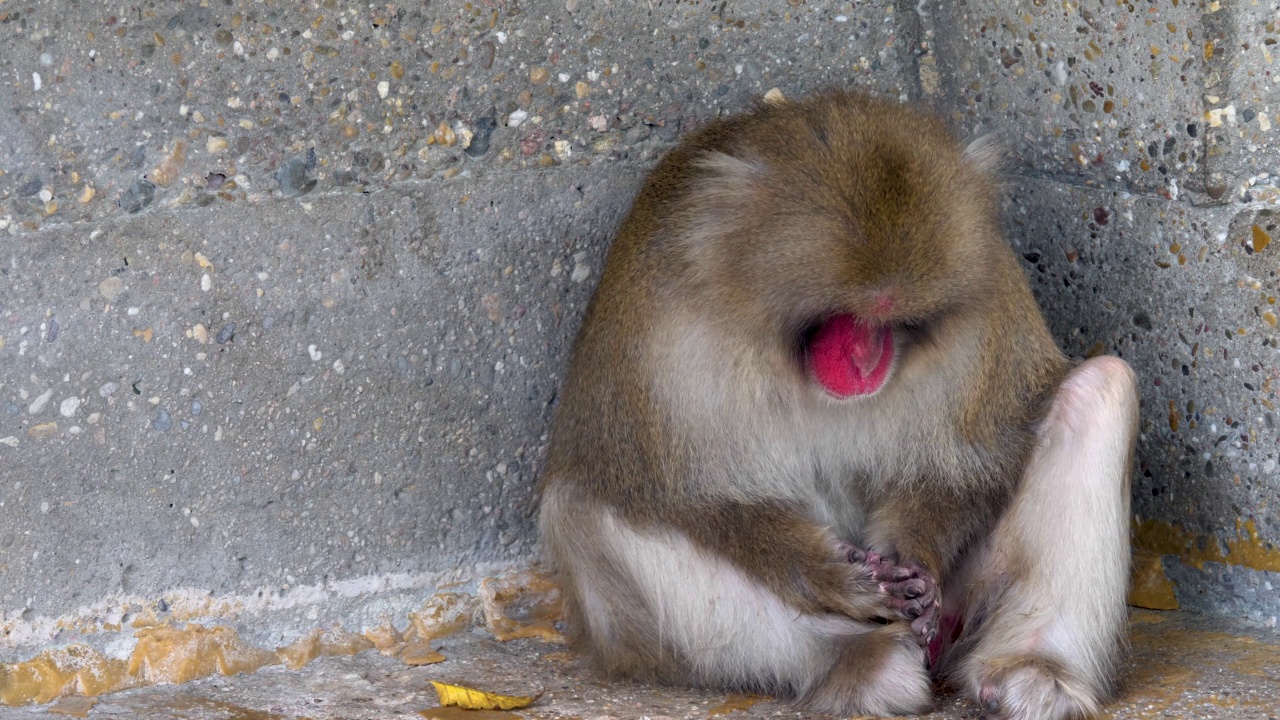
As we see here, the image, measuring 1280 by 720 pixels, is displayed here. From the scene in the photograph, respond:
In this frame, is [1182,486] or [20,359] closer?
[20,359]

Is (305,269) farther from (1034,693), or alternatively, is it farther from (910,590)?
(1034,693)

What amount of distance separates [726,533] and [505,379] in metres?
0.76

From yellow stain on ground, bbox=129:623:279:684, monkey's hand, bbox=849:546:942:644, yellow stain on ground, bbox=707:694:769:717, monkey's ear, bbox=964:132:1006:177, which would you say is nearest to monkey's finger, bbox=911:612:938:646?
monkey's hand, bbox=849:546:942:644

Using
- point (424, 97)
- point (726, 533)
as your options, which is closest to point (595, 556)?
point (726, 533)

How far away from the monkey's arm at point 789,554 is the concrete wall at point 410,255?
2.28 ft

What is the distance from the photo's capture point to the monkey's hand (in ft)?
9.99

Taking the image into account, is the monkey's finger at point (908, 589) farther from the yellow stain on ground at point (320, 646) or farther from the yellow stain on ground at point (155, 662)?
the yellow stain on ground at point (320, 646)

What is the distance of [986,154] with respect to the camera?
3008mm

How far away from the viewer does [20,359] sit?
3.04 m

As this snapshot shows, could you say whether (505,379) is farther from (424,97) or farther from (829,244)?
(829,244)

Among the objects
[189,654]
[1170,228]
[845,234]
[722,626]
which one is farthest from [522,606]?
[1170,228]

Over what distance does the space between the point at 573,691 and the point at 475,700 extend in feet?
0.77

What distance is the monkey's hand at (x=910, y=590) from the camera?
3.04 metres

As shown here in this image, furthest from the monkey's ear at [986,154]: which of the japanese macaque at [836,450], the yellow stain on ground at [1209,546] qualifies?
the yellow stain on ground at [1209,546]
